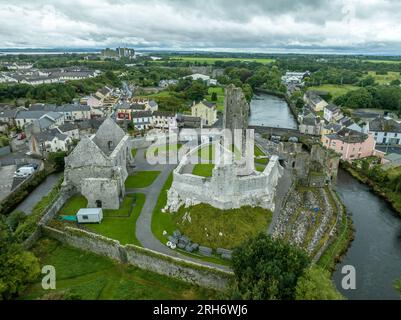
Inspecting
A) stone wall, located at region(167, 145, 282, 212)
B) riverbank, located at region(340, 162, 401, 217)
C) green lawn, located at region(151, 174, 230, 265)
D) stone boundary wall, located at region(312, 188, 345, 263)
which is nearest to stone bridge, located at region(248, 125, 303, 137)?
riverbank, located at region(340, 162, 401, 217)

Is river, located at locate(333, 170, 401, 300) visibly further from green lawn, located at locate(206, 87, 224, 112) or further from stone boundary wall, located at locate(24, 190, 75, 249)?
green lawn, located at locate(206, 87, 224, 112)

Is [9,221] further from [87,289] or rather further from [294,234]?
[294,234]

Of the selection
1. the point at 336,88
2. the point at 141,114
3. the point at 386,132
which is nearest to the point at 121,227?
the point at 141,114

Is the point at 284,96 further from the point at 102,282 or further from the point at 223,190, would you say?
the point at 102,282

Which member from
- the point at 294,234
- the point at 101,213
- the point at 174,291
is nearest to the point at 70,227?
the point at 101,213

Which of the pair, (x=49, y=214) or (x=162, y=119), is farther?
(x=162, y=119)

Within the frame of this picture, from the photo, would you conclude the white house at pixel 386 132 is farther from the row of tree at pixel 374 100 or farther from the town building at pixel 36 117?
the town building at pixel 36 117
